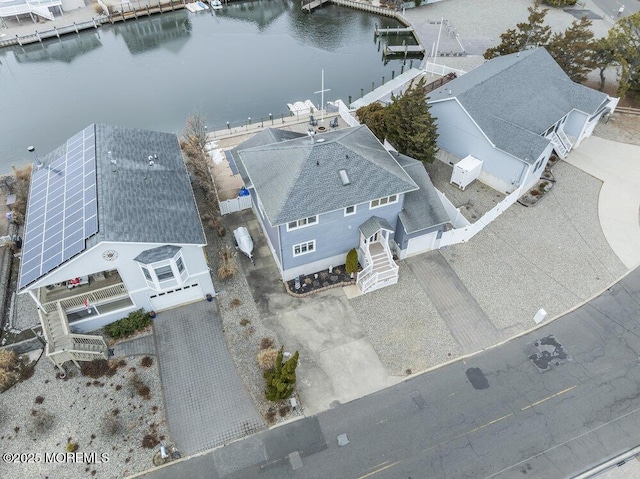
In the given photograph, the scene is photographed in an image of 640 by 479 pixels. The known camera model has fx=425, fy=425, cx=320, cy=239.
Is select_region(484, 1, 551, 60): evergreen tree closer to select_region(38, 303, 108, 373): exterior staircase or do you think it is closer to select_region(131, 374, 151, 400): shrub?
select_region(131, 374, 151, 400): shrub

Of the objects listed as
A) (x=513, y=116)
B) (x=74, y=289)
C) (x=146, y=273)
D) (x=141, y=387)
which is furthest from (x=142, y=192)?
(x=513, y=116)

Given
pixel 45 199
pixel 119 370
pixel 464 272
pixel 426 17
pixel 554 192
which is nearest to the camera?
pixel 119 370

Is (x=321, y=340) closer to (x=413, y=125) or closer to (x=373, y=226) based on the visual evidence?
(x=373, y=226)

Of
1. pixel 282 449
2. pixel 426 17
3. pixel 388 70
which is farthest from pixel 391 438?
pixel 426 17

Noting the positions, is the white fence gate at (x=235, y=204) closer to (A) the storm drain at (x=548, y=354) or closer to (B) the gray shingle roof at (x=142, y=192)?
(B) the gray shingle roof at (x=142, y=192)

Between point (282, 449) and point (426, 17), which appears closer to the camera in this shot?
point (282, 449)

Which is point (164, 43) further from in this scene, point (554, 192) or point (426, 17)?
point (554, 192)

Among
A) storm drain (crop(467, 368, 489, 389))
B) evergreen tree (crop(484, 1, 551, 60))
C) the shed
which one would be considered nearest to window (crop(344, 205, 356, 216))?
storm drain (crop(467, 368, 489, 389))
